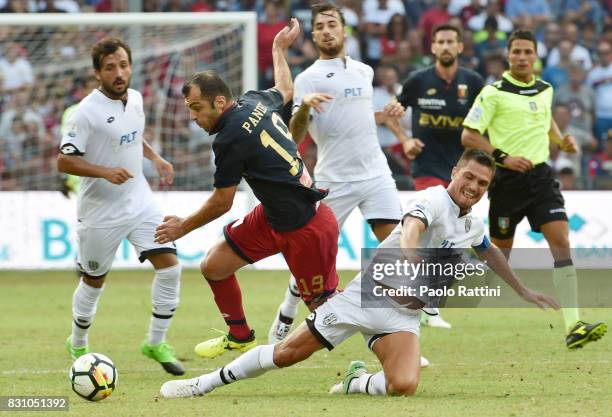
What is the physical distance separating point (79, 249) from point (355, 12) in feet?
41.5

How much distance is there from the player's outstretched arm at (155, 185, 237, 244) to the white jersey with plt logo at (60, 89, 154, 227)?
159 cm

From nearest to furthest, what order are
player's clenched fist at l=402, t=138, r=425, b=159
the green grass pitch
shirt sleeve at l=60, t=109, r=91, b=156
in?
the green grass pitch → shirt sleeve at l=60, t=109, r=91, b=156 → player's clenched fist at l=402, t=138, r=425, b=159

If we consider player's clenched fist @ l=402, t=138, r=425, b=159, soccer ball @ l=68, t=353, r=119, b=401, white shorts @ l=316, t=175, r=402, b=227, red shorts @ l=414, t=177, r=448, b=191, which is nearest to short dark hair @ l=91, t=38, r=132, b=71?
white shorts @ l=316, t=175, r=402, b=227

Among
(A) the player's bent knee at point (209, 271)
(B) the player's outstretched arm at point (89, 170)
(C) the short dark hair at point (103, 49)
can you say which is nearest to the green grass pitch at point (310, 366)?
(A) the player's bent knee at point (209, 271)

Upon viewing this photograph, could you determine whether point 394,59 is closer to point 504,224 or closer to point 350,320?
point 504,224

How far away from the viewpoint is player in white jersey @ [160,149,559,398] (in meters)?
7.55

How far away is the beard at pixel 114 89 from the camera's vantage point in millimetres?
9312

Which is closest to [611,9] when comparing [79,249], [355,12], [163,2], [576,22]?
[576,22]

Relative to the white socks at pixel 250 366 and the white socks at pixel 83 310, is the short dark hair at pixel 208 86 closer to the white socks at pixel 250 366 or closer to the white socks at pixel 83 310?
the white socks at pixel 250 366

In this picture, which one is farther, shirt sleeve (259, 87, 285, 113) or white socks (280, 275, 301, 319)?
white socks (280, 275, 301, 319)

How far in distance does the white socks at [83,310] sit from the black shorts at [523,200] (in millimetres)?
3526

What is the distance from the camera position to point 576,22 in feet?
71.1

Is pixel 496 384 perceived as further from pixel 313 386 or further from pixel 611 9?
pixel 611 9

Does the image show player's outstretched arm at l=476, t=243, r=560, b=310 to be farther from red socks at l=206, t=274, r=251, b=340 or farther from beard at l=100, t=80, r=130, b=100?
beard at l=100, t=80, r=130, b=100
